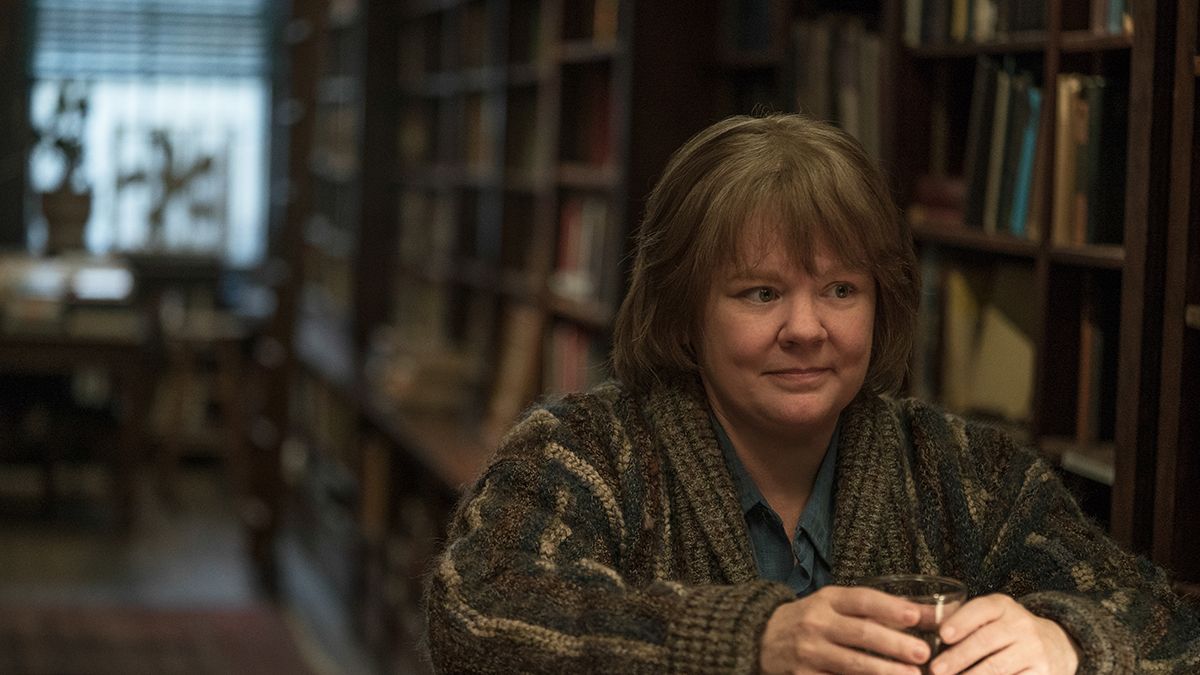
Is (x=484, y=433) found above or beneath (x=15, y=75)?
beneath

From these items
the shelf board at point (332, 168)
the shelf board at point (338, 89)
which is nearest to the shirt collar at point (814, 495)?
the shelf board at point (332, 168)

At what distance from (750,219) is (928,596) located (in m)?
0.39

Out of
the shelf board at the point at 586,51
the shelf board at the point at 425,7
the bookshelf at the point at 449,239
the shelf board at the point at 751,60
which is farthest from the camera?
the shelf board at the point at 425,7

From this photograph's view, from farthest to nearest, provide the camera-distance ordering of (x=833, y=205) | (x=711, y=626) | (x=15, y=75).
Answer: (x=15, y=75) → (x=833, y=205) → (x=711, y=626)

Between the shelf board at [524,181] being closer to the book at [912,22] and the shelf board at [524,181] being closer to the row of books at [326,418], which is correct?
the row of books at [326,418]

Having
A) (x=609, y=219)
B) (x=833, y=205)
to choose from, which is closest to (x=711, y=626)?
(x=833, y=205)

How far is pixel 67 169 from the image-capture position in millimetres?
4363

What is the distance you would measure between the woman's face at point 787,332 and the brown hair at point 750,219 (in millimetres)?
15

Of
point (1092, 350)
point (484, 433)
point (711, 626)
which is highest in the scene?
point (1092, 350)

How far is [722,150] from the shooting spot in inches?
63.5

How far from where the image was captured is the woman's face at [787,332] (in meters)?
1.59

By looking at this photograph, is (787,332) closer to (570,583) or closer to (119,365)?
A: (570,583)

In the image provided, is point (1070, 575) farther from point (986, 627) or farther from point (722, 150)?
point (722, 150)

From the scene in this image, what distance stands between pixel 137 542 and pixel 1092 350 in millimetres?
5497
